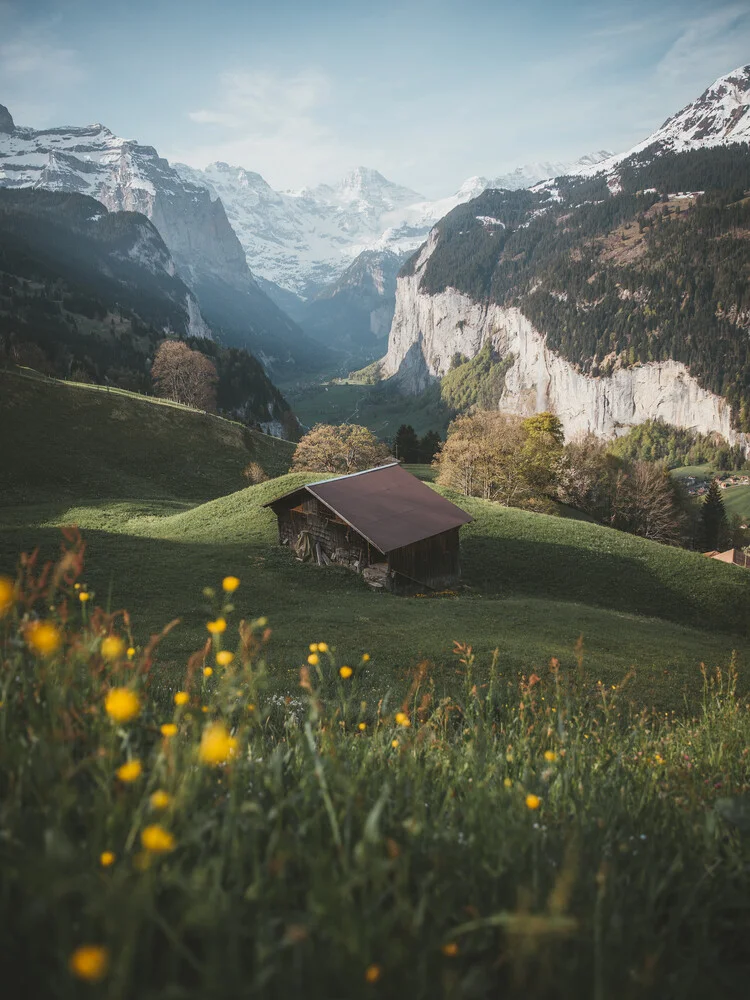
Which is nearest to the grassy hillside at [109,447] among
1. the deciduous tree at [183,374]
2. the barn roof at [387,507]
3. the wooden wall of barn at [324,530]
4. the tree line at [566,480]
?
the deciduous tree at [183,374]

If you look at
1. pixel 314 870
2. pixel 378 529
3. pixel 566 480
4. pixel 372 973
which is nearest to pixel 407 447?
pixel 566 480

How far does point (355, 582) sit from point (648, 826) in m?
27.9

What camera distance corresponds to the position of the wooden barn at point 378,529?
30672 mm

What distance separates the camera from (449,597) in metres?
30.7

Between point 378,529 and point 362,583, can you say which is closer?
point 378,529

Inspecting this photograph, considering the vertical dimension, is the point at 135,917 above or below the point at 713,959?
above

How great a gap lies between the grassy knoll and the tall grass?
335 inches

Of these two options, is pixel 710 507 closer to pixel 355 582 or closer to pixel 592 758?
pixel 355 582

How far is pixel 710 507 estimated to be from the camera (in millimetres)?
95312

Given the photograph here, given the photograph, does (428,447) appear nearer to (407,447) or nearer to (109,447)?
(407,447)

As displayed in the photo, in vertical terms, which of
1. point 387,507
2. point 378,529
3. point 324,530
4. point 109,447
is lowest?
point 324,530

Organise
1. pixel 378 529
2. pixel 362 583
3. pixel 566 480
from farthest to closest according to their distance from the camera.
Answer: pixel 566 480, pixel 362 583, pixel 378 529

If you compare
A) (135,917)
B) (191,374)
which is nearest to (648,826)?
(135,917)

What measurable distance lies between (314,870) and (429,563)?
100 ft
